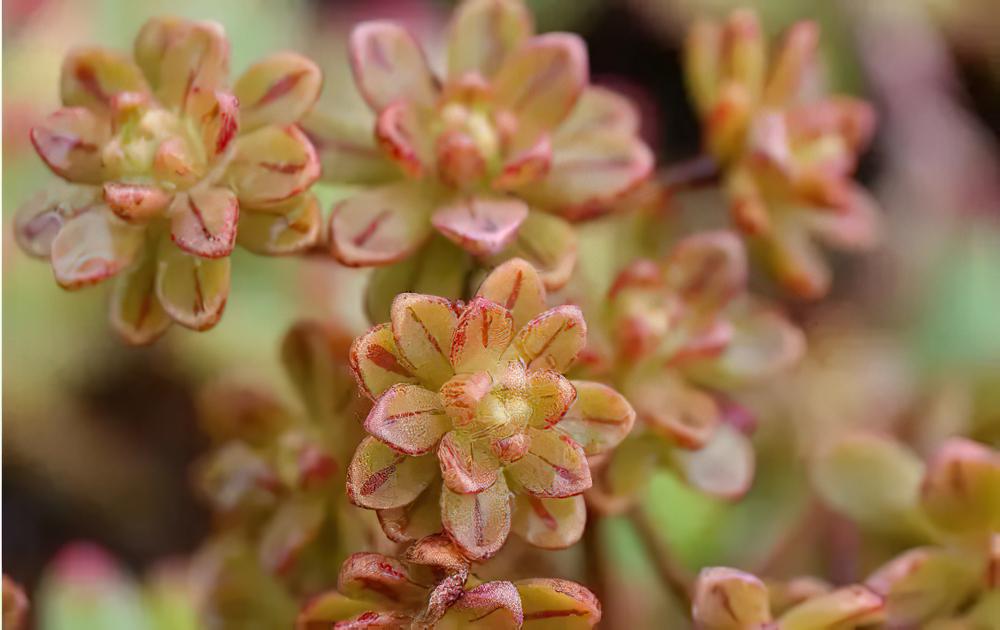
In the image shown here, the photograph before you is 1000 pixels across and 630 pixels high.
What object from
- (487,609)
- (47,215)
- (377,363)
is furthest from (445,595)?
(47,215)

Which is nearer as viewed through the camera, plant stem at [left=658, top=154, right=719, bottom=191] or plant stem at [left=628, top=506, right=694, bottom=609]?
plant stem at [left=628, top=506, right=694, bottom=609]

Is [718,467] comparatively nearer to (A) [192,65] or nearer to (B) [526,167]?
(B) [526,167]

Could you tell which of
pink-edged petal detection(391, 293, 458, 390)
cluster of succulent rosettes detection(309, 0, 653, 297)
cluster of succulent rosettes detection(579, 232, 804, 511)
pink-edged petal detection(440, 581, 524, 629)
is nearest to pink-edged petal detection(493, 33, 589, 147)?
cluster of succulent rosettes detection(309, 0, 653, 297)

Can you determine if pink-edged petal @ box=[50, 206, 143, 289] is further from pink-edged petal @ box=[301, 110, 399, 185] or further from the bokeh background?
the bokeh background

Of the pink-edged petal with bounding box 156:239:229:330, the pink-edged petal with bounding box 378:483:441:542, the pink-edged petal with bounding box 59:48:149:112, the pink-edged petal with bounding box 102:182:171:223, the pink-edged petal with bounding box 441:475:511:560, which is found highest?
the pink-edged petal with bounding box 59:48:149:112

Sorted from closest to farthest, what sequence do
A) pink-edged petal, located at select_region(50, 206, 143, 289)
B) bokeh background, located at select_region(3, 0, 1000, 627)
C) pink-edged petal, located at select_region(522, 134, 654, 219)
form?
pink-edged petal, located at select_region(50, 206, 143, 289) < pink-edged petal, located at select_region(522, 134, 654, 219) < bokeh background, located at select_region(3, 0, 1000, 627)

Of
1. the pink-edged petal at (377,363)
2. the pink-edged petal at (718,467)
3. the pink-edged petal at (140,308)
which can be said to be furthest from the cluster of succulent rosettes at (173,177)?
the pink-edged petal at (718,467)
